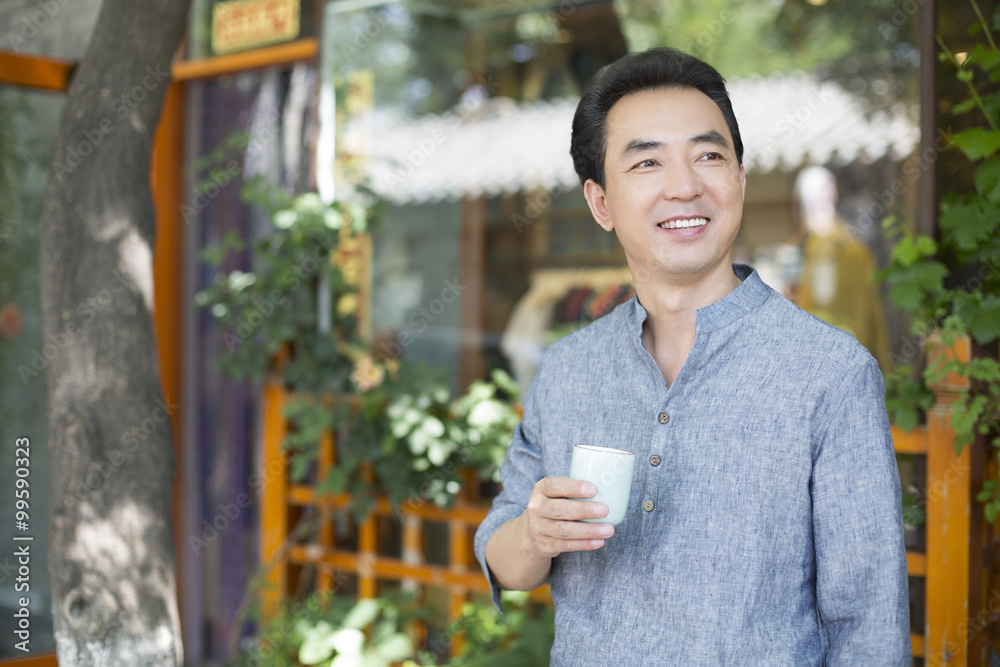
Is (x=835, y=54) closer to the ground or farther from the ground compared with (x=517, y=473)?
farther from the ground

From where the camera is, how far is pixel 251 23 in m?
3.93

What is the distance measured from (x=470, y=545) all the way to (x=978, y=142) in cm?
211

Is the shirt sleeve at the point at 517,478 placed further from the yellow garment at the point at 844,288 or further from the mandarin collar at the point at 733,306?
the yellow garment at the point at 844,288

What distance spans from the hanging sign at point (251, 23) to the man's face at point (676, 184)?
2817mm

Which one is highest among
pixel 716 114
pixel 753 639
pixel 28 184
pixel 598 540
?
pixel 28 184

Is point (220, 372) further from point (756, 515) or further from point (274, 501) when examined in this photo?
point (756, 515)

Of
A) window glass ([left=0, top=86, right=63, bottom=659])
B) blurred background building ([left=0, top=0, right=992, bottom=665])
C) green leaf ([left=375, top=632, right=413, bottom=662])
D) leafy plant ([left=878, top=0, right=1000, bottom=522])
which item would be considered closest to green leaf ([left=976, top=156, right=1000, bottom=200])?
leafy plant ([left=878, top=0, right=1000, bottom=522])

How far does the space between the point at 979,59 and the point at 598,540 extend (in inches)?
65.7

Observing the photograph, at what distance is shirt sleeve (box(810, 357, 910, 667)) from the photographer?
1.17 m

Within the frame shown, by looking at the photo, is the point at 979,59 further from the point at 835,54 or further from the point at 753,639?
the point at 835,54

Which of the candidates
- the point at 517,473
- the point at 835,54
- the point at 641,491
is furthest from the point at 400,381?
the point at 835,54

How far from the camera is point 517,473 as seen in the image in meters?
1.57

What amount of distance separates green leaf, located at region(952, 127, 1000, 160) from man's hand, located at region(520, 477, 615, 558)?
1.45 metres

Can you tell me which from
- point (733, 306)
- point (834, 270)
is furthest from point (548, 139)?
point (733, 306)
